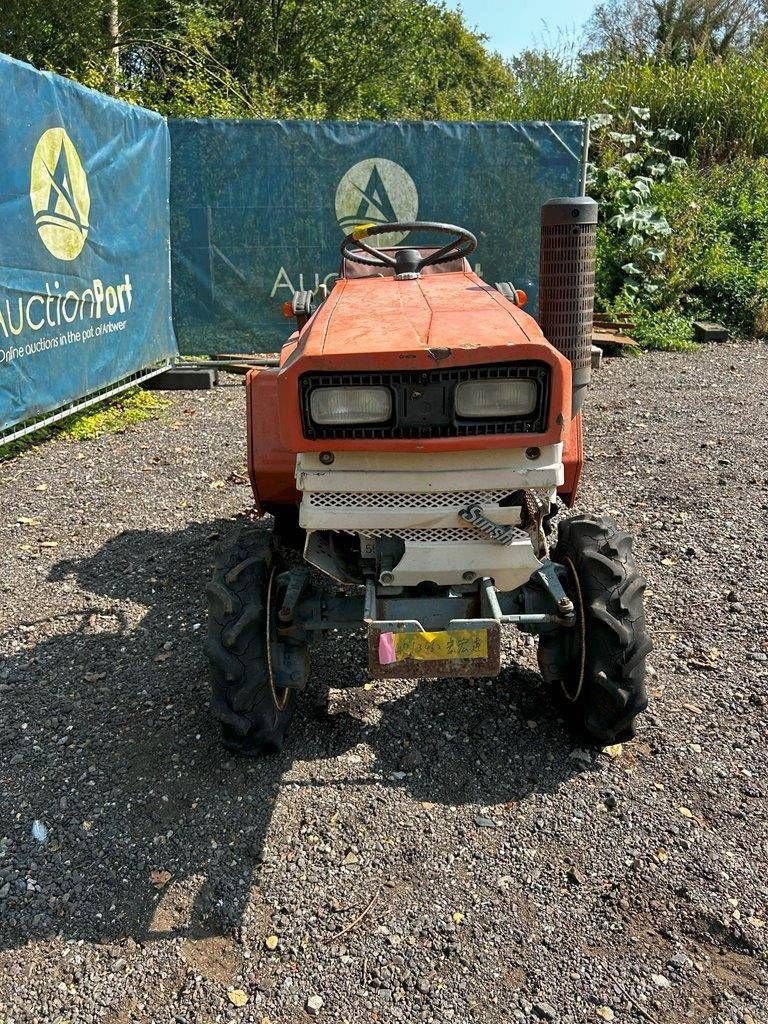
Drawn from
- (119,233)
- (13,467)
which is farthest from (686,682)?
(119,233)

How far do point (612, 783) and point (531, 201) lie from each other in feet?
23.7

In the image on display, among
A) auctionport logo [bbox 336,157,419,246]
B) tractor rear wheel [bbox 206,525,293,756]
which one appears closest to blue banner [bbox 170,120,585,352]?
auctionport logo [bbox 336,157,419,246]

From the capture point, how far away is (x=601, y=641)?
2.99 metres

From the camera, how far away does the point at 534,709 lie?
345 centimetres

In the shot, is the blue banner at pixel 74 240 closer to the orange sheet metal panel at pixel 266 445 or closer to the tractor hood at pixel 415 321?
the orange sheet metal panel at pixel 266 445

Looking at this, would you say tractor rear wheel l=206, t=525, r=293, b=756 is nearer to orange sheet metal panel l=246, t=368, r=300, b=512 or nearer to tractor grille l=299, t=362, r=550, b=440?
orange sheet metal panel l=246, t=368, r=300, b=512

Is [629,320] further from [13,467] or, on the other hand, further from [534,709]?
[534,709]

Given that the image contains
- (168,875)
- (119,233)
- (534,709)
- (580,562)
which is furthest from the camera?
(119,233)

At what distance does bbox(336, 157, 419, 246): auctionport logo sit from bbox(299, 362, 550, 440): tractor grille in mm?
6622

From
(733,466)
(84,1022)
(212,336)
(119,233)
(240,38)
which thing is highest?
(240,38)

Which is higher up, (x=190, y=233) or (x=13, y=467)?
(x=190, y=233)

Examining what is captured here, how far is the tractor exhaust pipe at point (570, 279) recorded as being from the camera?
3.62 metres

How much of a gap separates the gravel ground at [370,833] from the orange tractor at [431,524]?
0.29 meters

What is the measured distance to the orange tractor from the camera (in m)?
2.60
